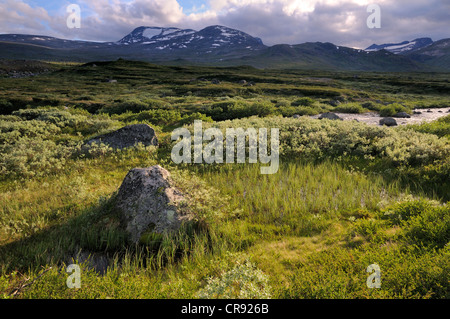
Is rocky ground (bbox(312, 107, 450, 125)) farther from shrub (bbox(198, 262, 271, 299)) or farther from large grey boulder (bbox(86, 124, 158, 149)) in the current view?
shrub (bbox(198, 262, 271, 299))

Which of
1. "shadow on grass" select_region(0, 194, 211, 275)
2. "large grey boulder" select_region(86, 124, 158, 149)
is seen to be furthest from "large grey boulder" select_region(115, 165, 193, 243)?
"large grey boulder" select_region(86, 124, 158, 149)

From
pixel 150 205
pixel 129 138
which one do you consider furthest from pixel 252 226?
pixel 129 138

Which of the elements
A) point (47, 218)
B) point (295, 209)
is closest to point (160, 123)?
point (47, 218)

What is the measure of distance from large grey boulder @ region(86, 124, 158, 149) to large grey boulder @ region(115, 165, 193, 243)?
6297mm

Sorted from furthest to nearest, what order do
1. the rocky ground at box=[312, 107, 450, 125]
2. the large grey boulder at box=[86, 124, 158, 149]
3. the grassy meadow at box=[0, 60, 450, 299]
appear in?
the rocky ground at box=[312, 107, 450, 125] → the large grey boulder at box=[86, 124, 158, 149] → the grassy meadow at box=[0, 60, 450, 299]

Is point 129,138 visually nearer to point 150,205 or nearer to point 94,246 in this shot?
point 150,205

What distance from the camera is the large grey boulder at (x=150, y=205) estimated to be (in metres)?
5.73

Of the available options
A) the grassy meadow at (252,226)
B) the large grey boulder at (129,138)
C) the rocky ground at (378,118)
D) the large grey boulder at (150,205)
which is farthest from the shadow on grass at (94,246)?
the rocky ground at (378,118)

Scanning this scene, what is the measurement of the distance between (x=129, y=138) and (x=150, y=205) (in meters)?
7.67

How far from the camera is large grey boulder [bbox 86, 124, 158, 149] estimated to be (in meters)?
12.4

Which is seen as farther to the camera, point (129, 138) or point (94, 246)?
point (129, 138)

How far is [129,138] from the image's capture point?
12734 millimetres

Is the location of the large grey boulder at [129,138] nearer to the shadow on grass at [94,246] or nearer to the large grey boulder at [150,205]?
the large grey boulder at [150,205]
